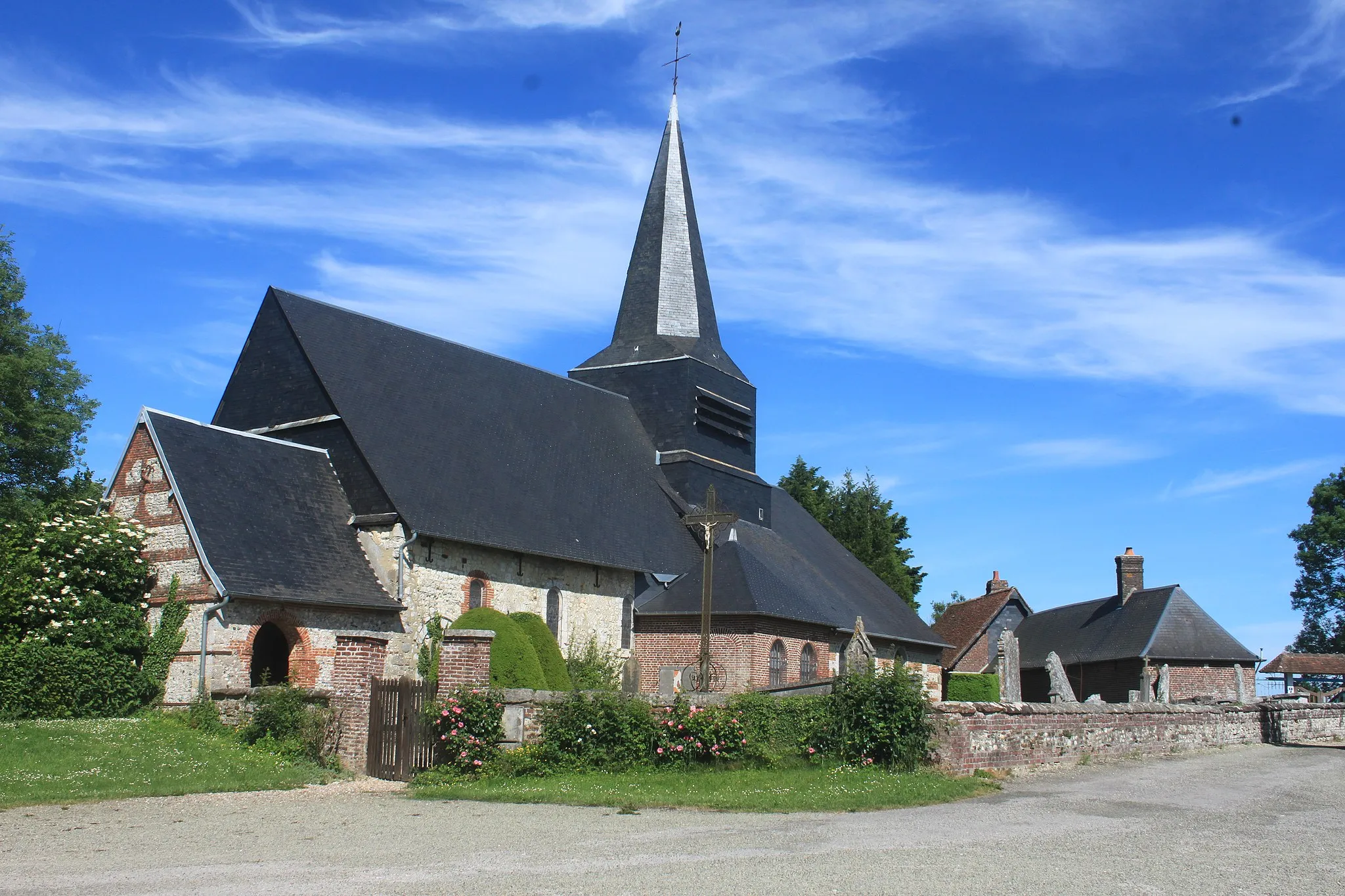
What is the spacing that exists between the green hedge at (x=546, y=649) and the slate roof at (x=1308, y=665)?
36.2 meters

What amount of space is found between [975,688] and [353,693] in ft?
73.6

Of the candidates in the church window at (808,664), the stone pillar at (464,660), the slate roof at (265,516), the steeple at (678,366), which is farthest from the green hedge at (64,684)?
the steeple at (678,366)

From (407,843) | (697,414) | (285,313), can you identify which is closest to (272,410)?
(285,313)

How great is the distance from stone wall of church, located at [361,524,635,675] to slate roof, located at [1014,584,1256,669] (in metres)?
18.2

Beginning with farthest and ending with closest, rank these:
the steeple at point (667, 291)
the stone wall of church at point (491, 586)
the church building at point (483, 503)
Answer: the steeple at point (667, 291) → the stone wall of church at point (491, 586) → the church building at point (483, 503)

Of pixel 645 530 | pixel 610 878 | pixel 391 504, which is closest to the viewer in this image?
pixel 610 878

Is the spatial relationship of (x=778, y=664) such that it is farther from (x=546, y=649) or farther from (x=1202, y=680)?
(x=1202, y=680)

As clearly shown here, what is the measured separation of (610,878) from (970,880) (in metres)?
2.51

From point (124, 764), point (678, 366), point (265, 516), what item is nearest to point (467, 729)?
point (124, 764)

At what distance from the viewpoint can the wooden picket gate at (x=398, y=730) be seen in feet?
50.6

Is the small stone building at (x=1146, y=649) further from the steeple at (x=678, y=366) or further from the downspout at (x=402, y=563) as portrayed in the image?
the downspout at (x=402, y=563)

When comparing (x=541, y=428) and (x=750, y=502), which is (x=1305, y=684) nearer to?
(x=750, y=502)

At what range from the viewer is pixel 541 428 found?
29047 millimetres

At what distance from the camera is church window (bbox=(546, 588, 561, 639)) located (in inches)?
1015
